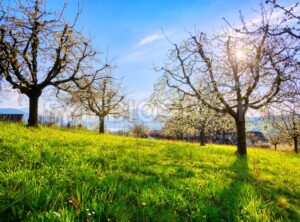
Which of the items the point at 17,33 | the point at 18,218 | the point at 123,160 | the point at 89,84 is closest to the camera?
the point at 18,218

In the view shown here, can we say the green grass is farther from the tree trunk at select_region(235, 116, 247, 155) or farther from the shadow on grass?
the tree trunk at select_region(235, 116, 247, 155)

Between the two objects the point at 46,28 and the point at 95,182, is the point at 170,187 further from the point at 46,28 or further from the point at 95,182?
the point at 46,28

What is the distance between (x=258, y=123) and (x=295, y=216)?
15908mm

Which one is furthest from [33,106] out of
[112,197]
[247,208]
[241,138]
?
[247,208]

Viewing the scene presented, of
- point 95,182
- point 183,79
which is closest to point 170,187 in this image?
point 95,182

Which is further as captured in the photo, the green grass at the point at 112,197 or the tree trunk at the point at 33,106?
the tree trunk at the point at 33,106

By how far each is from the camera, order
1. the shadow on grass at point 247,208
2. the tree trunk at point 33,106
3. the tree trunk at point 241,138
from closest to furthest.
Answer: the shadow on grass at point 247,208, the tree trunk at point 241,138, the tree trunk at point 33,106

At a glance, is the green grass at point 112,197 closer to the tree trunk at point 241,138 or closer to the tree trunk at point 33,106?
the tree trunk at point 241,138

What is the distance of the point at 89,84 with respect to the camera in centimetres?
1966

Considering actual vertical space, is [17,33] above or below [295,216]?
above

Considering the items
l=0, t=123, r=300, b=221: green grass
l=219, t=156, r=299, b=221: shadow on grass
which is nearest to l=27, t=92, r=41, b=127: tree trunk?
l=0, t=123, r=300, b=221: green grass

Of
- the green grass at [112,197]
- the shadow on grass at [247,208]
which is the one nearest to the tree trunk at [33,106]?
the green grass at [112,197]

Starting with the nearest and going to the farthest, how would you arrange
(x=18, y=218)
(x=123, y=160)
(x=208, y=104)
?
(x=18, y=218) → (x=123, y=160) → (x=208, y=104)

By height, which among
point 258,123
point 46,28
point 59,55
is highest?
point 46,28
